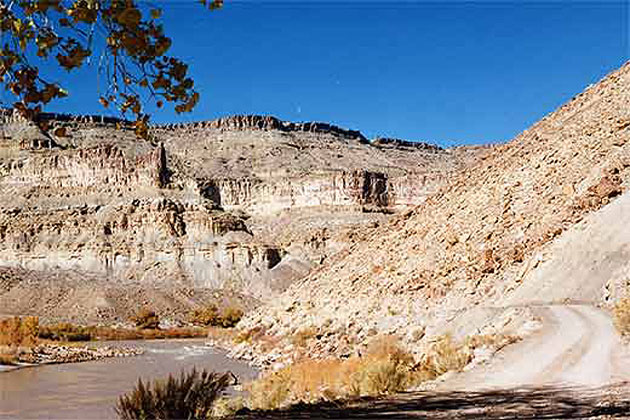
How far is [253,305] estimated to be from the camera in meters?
74.8

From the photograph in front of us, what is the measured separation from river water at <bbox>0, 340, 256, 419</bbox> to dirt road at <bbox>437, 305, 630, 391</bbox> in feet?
29.8

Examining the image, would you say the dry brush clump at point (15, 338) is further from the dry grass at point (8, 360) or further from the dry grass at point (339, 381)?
the dry grass at point (339, 381)

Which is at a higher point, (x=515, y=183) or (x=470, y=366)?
(x=515, y=183)

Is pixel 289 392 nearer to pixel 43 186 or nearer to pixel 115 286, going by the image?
pixel 115 286

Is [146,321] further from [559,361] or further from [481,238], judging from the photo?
[559,361]

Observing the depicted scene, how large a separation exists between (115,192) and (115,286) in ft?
122

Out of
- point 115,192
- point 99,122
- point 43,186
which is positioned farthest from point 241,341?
point 99,122

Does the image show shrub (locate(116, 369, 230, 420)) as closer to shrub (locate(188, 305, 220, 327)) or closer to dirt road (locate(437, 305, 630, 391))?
dirt road (locate(437, 305, 630, 391))

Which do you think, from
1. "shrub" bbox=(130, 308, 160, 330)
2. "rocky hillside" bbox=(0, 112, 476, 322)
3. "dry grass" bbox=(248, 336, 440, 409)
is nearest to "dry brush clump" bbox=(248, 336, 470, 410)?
"dry grass" bbox=(248, 336, 440, 409)

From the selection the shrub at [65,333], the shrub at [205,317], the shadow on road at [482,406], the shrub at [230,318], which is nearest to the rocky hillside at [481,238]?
the shadow on road at [482,406]

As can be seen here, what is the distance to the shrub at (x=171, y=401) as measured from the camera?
904cm

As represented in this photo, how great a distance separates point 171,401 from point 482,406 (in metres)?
3.78

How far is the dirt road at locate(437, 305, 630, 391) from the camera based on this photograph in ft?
31.6

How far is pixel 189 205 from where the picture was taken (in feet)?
341
